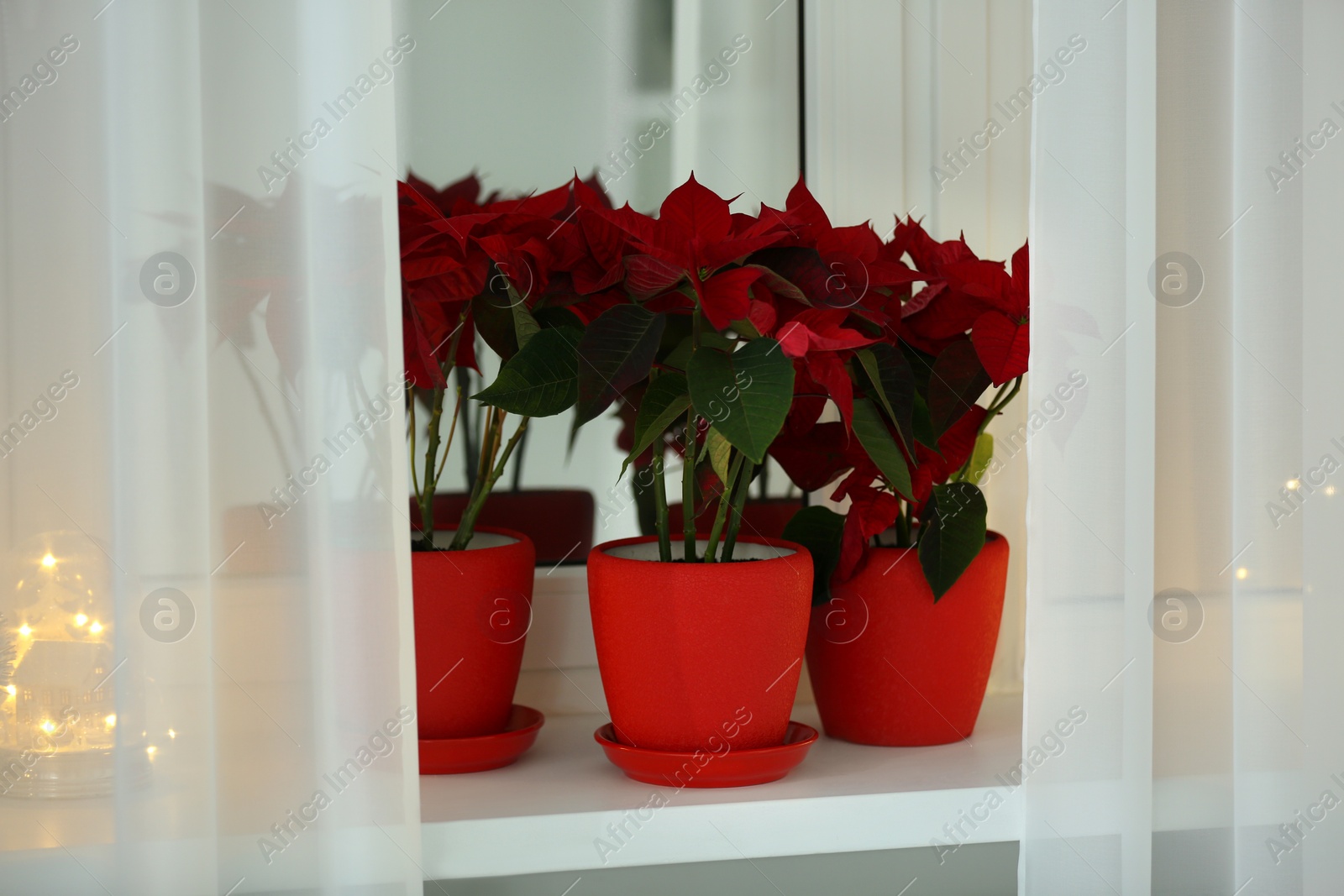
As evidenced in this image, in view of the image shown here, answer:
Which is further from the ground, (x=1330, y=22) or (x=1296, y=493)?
(x=1330, y=22)

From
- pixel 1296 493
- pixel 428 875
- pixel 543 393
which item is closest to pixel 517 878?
pixel 428 875

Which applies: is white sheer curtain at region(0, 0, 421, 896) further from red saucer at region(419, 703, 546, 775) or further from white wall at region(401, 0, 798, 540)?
white wall at region(401, 0, 798, 540)

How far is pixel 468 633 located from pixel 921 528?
38 centimetres

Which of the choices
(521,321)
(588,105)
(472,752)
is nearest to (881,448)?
(521,321)

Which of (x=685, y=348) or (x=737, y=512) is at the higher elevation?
(x=685, y=348)

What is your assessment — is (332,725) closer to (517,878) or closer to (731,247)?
(517,878)

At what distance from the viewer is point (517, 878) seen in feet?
2.41

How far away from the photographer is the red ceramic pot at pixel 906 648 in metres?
0.89

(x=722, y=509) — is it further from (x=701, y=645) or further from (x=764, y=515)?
(x=764, y=515)

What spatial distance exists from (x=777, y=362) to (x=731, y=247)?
0.28 ft

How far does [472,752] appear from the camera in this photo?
0.84 m

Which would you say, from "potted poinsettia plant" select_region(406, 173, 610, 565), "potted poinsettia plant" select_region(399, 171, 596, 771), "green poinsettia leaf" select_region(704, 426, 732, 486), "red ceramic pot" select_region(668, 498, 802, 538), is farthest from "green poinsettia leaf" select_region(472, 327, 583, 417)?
"red ceramic pot" select_region(668, 498, 802, 538)

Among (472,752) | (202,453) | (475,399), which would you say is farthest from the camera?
(472,752)

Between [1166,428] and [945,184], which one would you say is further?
[945,184]
